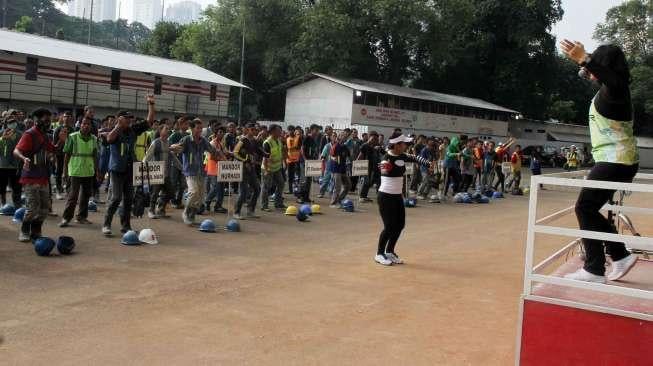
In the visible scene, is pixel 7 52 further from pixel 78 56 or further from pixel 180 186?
pixel 180 186

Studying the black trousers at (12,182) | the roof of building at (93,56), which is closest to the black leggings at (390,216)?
the black trousers at (12,182)

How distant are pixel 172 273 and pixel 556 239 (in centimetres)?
772

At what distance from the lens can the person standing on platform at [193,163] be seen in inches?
424

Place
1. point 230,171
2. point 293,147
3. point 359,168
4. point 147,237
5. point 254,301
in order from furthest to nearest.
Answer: point 293,147
point 359,168
point 230,171
point 147,237
point 254,301

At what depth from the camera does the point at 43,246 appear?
7965 millimetres

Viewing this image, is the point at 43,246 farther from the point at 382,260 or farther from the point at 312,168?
the point at 312,168

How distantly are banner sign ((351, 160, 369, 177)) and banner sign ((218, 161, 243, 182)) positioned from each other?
4.04m

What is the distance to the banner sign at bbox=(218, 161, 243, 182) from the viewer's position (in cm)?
1160

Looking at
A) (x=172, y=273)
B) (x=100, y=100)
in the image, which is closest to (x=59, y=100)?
(x=100, y=100)

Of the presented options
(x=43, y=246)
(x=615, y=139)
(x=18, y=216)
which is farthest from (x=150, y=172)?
(x=615, y=139)

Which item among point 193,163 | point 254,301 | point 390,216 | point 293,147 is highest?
point 293,147

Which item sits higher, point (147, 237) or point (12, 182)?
point (12, 182)

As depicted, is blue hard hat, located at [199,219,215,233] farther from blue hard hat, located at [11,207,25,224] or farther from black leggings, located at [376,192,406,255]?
black leggings, located at [376,192,406,255]

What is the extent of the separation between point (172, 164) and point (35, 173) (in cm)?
373
